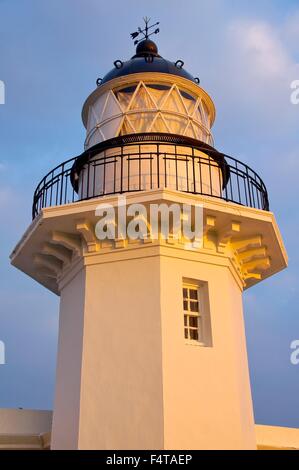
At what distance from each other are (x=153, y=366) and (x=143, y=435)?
3.46 ft

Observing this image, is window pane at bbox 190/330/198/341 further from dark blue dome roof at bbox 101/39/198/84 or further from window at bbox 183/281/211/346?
dark blue dome roof at bbox 101/39/198/84

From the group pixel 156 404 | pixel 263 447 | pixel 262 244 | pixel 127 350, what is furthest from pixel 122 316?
pixel 263 447

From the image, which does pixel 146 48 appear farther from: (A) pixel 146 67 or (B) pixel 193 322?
(B) pixel 193 322

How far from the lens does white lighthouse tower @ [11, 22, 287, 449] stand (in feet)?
32.3

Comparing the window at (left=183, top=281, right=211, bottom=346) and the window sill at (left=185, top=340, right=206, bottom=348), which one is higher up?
the window at (left=183, top=281, right=211, bottom=346)

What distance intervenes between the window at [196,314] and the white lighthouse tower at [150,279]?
0.08 ft

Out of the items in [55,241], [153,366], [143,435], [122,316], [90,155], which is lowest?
[143,435]

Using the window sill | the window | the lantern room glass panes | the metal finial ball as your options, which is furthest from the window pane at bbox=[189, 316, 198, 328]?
the metal finial ball

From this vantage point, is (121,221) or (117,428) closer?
(117,428)

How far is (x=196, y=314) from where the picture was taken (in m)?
10.8

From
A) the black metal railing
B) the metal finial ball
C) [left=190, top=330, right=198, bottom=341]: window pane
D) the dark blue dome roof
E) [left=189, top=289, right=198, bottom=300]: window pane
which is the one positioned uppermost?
the metal finial ball

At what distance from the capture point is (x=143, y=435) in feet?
31.3

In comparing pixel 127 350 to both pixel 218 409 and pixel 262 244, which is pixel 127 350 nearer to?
pixel 218 409

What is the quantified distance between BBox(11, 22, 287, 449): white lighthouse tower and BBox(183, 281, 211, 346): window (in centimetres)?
2
